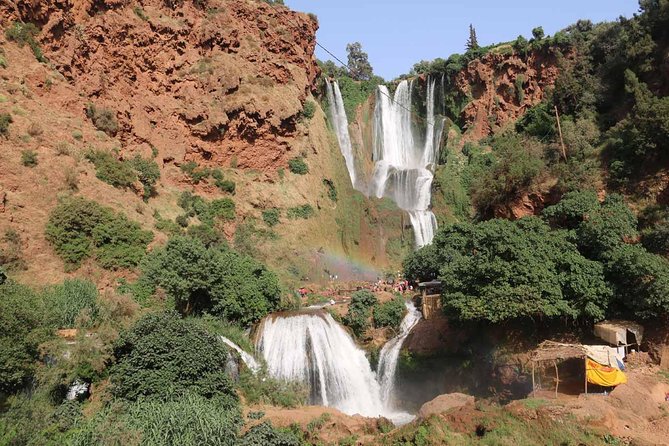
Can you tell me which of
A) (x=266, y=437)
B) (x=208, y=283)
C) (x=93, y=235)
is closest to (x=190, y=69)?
(x=93, y=235)

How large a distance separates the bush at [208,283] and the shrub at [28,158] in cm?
802

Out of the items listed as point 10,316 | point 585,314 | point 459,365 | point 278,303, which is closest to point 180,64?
point 278,303

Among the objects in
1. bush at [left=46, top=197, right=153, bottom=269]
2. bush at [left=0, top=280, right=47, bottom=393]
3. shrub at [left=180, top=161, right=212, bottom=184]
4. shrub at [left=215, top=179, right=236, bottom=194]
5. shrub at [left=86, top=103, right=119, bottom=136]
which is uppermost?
shrub at [left=86, top=103, right=119, bottom=136]

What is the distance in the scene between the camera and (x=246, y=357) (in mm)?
20469

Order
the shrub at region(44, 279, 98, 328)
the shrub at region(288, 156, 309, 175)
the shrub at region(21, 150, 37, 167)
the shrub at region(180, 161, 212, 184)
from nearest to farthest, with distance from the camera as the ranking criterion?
the shrub at region(44, 279, 98, 328)
the shrub at region(21, 150, 37, 167)
the shrub at region(180, 161, 212, 184)
the shrub at region(288, 156, 309, 175)

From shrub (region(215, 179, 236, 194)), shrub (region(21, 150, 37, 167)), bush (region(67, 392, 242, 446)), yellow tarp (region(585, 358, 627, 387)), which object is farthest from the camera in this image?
shrub (region(215, 179, 236, 194))

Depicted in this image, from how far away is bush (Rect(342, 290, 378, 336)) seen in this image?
78.1 feet

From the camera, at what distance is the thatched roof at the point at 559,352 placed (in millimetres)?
16328

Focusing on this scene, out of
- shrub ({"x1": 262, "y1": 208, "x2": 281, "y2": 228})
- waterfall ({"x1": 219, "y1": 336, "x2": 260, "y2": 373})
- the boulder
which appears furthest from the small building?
shrub ({"x1": 262, "y1": 208, "x2": 281, "y2": 228})

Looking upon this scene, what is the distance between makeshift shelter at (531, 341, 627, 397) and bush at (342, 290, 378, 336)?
8.81 metres

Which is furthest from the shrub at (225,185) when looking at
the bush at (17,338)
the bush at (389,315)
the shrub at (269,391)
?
the bush at (17,338)

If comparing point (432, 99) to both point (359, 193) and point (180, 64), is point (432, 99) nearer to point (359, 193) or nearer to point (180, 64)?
point (359, 193)

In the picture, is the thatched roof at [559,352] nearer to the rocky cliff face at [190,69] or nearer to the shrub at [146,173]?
the shrub at [146,173]

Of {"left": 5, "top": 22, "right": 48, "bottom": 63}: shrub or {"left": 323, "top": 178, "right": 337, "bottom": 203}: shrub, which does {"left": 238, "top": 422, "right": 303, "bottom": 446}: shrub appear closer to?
{"left": 5, "top": 22, "right": 48, "bottom": 63}: shrub
